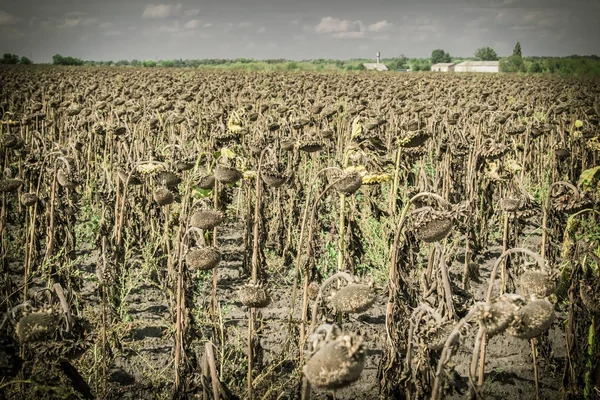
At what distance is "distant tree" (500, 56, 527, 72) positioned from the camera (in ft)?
170

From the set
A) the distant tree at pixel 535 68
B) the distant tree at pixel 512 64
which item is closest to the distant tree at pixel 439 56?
the distant tree at pixel 512 64

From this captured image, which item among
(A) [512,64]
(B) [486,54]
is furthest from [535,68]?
(B) [486,54]

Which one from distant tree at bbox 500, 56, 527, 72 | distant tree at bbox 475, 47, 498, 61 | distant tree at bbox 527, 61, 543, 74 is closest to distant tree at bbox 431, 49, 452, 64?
distant tree at bbox 475, 47, 498, 61

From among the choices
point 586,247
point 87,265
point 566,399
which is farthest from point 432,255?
point 87,265

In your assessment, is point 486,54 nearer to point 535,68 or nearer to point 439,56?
point 439,56

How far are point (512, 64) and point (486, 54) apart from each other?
45625 mm

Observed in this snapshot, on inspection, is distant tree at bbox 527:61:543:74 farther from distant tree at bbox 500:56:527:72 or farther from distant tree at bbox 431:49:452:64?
distant tree at bbox 431:49:452:64

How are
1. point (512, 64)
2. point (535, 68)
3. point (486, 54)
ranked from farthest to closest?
point (486, 54) → point (512, 64) → point (535, 68)

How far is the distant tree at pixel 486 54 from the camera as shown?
9281 cm

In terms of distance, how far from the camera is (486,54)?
9381 centimetres

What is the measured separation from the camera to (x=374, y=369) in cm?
349

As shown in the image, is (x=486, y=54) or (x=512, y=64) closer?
(x=512, y=64)

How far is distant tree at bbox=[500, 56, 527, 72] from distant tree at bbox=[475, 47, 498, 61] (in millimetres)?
42743

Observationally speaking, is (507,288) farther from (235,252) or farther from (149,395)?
(235,252)
